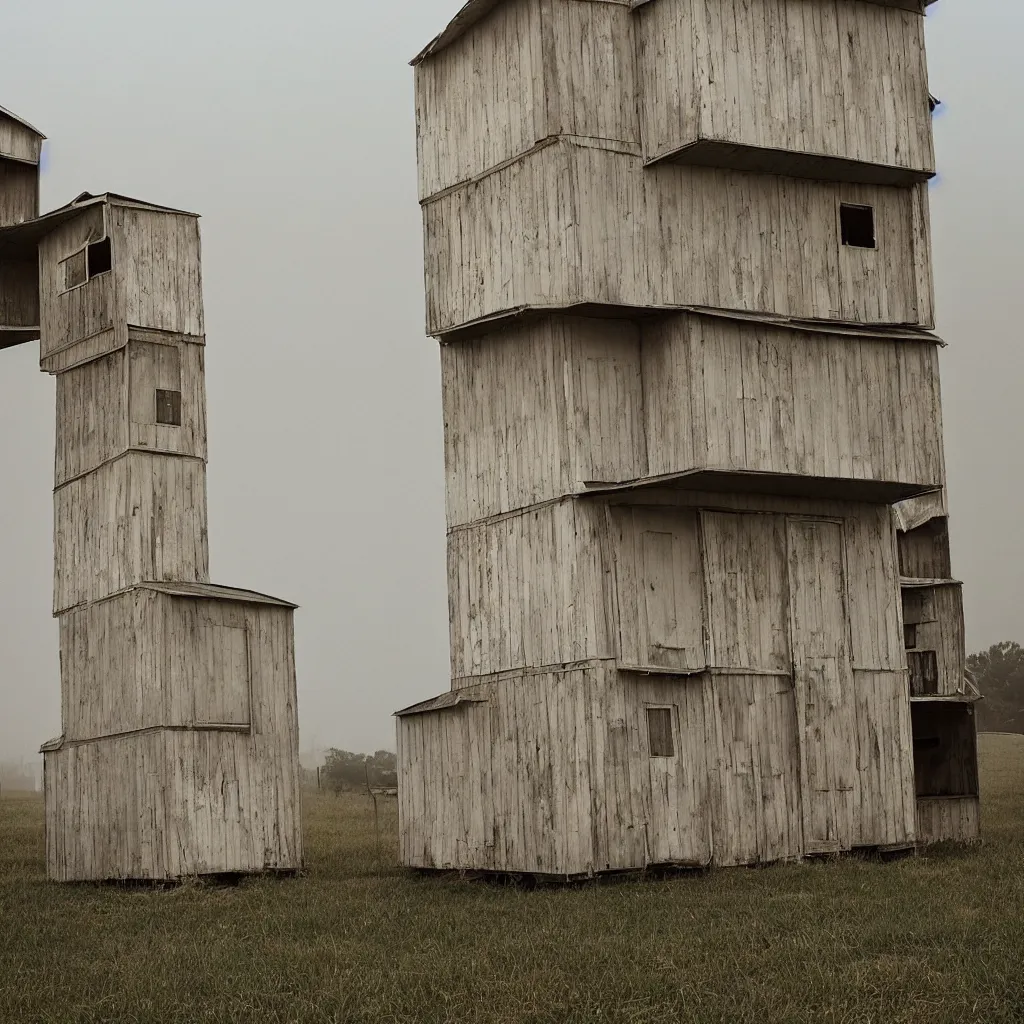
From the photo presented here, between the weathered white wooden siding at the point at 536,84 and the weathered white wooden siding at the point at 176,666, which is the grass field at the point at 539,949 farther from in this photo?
the weathered white wooden siding at the point at 536,84

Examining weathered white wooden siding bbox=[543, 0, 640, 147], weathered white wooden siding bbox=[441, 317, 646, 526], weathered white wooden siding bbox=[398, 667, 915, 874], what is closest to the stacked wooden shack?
weathered white wooden siding bbox=[398, 667, 915, 874]

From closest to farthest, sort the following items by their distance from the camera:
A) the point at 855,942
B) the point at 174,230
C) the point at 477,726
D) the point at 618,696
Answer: the point at 855,942
the point at 618,696
the point at 477,726
the point at 174,230

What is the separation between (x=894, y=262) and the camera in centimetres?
3091

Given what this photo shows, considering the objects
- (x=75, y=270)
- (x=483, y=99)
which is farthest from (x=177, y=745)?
(x=483, y=99)

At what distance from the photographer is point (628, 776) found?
89.2 feet

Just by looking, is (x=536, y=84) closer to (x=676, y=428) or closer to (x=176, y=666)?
(x=676, y=428)

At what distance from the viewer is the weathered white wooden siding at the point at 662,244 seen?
28375 millimetres

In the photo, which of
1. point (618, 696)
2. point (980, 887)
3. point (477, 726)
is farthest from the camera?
point (477, 726)

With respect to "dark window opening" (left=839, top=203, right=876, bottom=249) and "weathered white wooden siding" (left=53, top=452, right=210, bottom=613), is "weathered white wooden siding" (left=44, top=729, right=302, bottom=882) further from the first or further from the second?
"dark window opening" (left=839, top=203, right=876, bottom=249)

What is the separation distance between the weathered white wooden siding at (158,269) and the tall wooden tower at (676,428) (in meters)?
4.54

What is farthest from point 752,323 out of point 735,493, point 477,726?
point 477,726

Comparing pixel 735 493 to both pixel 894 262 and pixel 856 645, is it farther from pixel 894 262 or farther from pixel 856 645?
pixel 894 262

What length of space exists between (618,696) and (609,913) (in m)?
5.27

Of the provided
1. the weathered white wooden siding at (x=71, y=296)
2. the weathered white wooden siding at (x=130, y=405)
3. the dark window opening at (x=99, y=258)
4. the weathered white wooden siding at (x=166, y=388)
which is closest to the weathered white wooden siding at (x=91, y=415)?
the weathered white wooden siding at (x=130, y=405)
